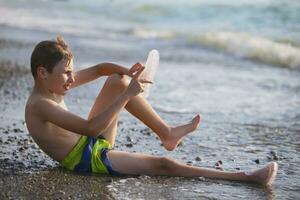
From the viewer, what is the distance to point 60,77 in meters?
4.25

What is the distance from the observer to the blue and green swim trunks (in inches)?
170

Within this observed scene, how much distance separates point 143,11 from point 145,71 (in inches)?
987

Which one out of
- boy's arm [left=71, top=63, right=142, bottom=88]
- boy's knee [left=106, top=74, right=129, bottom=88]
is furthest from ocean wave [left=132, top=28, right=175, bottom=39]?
boy's knee [left=106, top=74, right=129, bottom=88]

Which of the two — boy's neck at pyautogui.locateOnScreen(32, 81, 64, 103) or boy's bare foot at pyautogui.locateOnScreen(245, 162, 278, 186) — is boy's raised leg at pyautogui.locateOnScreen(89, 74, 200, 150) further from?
boy's bare foot at pyautogui.locateOnScreen(245, 162, 278, 186)

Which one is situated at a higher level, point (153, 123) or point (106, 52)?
point (106, 52)

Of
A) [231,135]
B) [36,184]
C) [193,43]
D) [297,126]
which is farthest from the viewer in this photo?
[193,43]

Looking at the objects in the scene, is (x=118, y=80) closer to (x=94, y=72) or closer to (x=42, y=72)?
(x=94, y=72)

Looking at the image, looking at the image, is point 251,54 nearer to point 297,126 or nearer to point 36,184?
point 297,126

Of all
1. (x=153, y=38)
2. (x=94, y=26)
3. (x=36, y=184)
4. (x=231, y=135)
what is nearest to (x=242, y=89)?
(x=231, y=135)

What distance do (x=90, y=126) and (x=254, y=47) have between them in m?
10.9

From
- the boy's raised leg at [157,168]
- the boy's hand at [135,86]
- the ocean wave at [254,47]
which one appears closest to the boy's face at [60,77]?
the boy's hand at [135,86]

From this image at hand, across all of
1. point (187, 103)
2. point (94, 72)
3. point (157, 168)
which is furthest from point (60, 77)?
point (187, 103)

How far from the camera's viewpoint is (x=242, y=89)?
8906mm

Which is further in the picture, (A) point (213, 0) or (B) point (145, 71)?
(A) point (213, 0)
